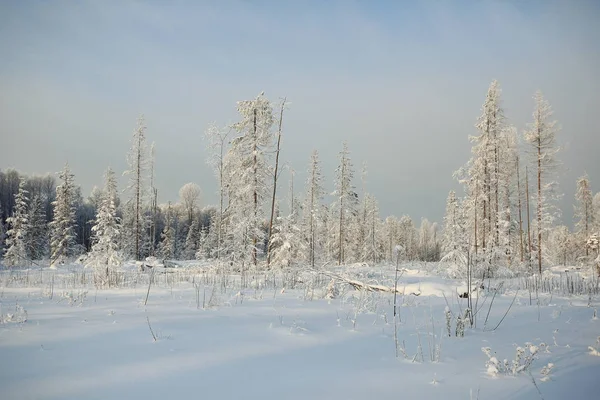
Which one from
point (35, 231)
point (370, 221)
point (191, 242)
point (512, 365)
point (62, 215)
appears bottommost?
point (191, 242)

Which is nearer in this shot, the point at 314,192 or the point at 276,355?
the point at 276,355

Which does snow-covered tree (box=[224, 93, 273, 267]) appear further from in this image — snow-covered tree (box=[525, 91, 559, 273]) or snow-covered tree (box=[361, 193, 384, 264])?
snow-covered tree (box=[361, 193, 384, 264])

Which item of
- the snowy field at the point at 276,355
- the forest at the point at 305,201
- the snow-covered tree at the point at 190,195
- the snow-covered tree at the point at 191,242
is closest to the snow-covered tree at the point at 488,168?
the forest at the point at 305,201

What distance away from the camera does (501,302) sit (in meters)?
7.75

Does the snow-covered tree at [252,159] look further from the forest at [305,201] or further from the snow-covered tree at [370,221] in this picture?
the snow-covered tree at [370,221]

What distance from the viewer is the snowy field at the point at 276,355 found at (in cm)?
288

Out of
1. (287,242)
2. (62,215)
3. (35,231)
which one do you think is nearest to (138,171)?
(62,215)

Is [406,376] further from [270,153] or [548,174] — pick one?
[548,174]

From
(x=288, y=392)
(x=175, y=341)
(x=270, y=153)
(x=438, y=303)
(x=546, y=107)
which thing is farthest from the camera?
A: (x=546, y=107)

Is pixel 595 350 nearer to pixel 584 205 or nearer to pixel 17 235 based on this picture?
pixel 17 235

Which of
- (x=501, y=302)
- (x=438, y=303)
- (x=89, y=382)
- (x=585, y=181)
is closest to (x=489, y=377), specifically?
(x=89, y=382)

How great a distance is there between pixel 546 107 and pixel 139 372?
32.8 m

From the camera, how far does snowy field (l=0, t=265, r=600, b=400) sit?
113 inches

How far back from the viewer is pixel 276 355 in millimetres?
3670
